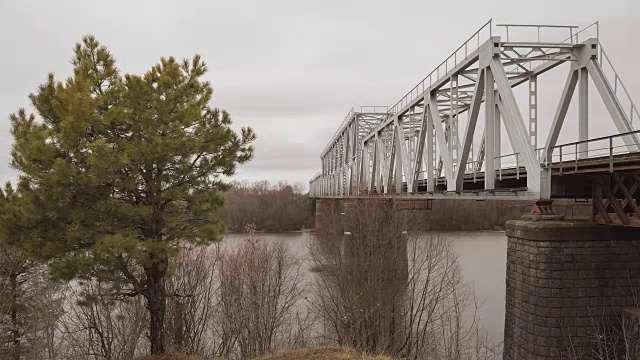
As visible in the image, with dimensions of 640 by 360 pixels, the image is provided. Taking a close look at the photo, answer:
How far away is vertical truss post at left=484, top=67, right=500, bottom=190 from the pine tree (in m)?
7.81

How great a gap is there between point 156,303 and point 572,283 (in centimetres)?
1065

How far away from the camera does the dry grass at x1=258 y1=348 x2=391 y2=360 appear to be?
10117 millimetres

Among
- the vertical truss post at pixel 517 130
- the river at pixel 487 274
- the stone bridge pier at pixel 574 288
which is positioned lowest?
the river at pixel 487 274

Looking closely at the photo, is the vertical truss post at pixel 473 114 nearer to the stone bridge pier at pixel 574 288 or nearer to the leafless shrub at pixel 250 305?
the stone bridge pier at pixel 574 288

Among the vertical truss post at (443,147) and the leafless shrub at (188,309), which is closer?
the leafless shrub at (188,309)

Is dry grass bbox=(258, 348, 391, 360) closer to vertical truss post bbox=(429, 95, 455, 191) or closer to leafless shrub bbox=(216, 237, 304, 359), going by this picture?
leafless shrub bbox=(216, 237, 304, 359)

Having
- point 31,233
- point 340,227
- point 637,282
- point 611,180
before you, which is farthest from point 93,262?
point 340,227

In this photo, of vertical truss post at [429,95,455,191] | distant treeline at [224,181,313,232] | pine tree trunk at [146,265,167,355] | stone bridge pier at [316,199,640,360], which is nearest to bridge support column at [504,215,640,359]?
stone bridge pier at [316,199,640,360]

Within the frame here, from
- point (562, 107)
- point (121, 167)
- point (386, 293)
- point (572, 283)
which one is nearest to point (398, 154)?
point (386, 293)

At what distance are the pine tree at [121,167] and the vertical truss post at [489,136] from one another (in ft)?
25.6

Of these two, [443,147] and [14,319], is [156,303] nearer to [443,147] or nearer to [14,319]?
[14,319]

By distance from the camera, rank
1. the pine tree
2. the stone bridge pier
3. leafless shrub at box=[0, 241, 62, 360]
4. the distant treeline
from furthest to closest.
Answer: the distant treeline → leafless shrub at box=[0, 241, 62, 360] → the stone bridge pier → the pine tree

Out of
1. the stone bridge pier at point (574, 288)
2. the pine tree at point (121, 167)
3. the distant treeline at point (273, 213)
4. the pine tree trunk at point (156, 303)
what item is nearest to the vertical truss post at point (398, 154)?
the stone bridge pier at point (574, 288)

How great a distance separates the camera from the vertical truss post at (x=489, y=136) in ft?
46.1
